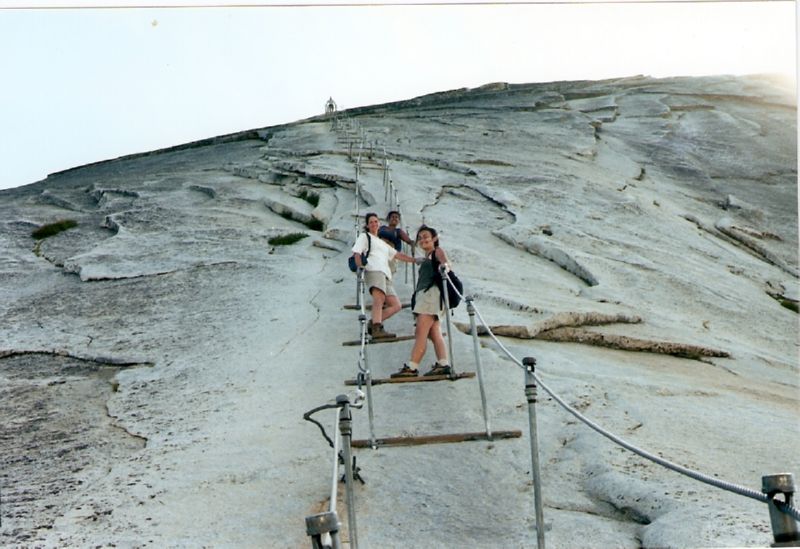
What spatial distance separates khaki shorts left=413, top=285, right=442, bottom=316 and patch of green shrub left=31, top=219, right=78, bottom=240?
1133cm

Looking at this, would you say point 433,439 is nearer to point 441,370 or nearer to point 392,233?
point 441,370

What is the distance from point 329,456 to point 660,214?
46.9 ft

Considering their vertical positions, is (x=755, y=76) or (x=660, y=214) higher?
(x=755, y=76)

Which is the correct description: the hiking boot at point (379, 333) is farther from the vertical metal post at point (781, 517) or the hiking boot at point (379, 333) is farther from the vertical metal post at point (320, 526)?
the vertical metal post at point (781, 517)

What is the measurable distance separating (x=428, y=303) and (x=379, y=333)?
5.27ft

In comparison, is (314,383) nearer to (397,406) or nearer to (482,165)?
(397,406)

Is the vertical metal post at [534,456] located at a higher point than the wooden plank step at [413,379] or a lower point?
higher

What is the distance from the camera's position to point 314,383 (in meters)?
10.2

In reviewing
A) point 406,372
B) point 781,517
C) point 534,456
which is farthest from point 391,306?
point 781,517

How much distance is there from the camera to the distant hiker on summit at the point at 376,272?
1209cm

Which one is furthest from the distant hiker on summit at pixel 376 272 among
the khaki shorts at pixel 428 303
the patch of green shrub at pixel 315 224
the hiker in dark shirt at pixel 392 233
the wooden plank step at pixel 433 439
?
the patch of green shrub at pixel 315 224

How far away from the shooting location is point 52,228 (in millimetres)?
19828

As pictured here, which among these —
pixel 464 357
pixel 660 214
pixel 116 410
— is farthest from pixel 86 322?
pixel 660 214

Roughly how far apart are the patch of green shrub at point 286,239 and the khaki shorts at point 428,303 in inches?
295
